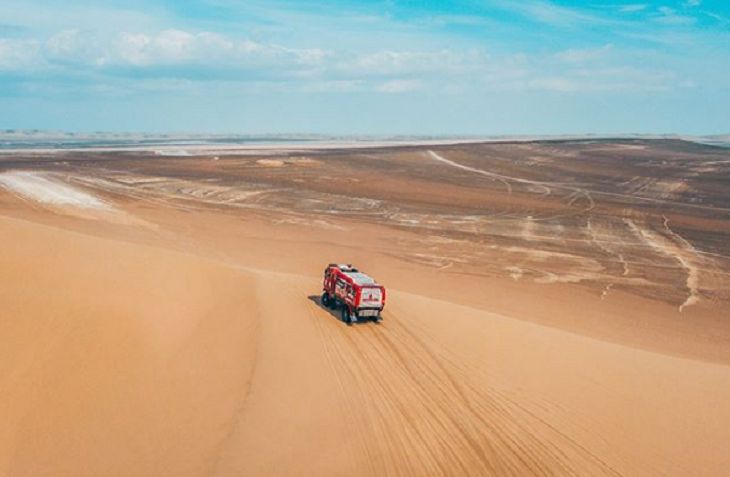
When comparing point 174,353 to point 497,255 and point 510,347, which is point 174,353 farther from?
point 497,255

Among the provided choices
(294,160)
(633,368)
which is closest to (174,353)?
(633,368)

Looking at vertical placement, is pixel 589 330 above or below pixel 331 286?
below

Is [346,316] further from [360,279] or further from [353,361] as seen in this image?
[353,361]

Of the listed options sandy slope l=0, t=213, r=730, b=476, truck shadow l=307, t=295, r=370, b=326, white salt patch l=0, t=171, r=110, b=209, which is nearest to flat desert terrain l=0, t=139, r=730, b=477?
sandy slope l=0, t=213, r=730, b=476

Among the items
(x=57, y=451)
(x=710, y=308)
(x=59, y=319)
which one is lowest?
(x=710, y=308)

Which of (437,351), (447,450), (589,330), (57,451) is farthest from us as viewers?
(589,330)

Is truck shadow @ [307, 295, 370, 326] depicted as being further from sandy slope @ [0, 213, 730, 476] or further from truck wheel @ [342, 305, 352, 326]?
sandy slope @ [0, 213, 730, 476]

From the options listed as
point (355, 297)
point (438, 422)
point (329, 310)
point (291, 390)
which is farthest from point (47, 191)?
point (438, 422)
